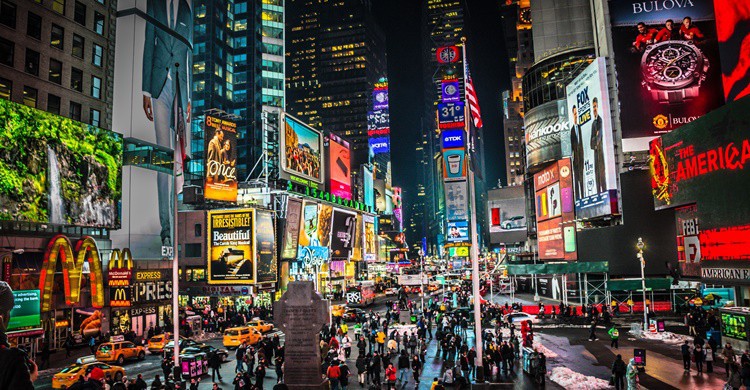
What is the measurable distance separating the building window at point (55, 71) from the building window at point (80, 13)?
4696mm

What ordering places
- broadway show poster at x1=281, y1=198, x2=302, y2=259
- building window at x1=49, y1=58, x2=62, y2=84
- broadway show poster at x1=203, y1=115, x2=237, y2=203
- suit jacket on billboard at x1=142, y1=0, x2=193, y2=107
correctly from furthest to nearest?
broadway show poster at x1=281, y1=198, x2=302, y2=259 → broadway show poster at x1=203, y1=115, x2=237, y2=203 → suit jacket on billboard at x1=142, y1=0, x2=193, y2=107 → building window at x1=49, y1=58, x2=62, y2=84

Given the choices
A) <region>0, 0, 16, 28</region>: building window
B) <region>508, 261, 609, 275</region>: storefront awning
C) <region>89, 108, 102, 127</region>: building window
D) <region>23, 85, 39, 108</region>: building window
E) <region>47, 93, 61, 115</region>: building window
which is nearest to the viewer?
<region>0, 0, 16, 28</region>: building window

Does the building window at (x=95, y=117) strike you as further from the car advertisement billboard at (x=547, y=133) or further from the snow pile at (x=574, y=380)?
the car advertisement billboard at (x=547, y=133)

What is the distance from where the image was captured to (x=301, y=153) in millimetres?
76688

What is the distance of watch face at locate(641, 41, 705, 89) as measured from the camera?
165ft

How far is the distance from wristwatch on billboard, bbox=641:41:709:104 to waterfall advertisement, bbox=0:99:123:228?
159ft

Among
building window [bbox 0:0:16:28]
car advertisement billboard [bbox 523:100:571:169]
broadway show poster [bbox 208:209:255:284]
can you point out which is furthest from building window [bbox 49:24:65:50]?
car advertisement billboard [bbox 523:100:571:169]

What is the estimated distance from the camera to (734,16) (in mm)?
31703

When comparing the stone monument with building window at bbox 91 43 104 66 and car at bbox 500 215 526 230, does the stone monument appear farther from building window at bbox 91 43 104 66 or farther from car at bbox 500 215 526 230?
car at bbox 500 215 526 230

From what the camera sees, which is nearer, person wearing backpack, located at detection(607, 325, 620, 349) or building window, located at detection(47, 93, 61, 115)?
person wearing backpack, located at detection(607, 325, 620, 349)

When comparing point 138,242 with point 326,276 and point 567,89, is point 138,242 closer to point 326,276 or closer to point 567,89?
point 326,276

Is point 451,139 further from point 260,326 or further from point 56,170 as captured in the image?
point 56,170

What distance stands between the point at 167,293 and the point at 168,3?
34199mm

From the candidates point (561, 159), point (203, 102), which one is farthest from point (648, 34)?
point (203, 102)
